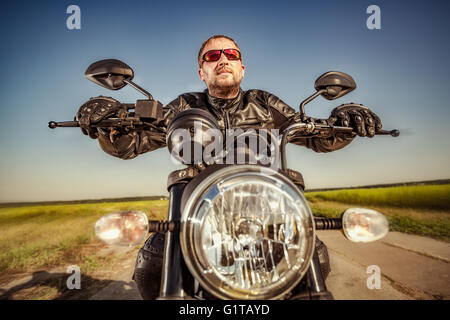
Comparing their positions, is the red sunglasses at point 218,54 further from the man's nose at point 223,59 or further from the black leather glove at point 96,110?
the black leather glove at point 96,110

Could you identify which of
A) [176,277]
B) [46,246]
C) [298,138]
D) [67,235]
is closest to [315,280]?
[176,277]

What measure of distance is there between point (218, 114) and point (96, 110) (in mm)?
971

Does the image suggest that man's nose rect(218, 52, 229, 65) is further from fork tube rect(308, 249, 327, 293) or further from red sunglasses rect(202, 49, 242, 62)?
fork tube rect(308, 249, 327, 293)

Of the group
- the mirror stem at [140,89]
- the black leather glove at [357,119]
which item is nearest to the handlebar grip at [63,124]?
the mirror stem at [140,89]

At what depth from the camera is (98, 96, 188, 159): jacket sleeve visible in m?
1.34

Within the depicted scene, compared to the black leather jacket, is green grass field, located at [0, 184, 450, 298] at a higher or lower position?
lower

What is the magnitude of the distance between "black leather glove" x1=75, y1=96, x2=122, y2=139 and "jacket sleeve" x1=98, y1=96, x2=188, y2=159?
0.11 meters

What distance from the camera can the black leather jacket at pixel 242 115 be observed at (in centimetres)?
160

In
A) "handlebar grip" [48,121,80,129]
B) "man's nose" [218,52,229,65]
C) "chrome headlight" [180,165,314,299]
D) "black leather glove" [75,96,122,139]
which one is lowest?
"chrome headlight" [180,165,314,299]

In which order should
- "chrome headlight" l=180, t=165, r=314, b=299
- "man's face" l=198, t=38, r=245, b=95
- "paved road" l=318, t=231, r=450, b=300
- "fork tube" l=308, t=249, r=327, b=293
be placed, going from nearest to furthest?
1. "chrome headlight" l=180, t=165, r=314, b=299
2. "fork tube" l=308, t=249, r=327, b=293
3. "man's face" l=198, t=38, r=245, b=95
4. "paved road" l=318, t=231, r=450, b=300

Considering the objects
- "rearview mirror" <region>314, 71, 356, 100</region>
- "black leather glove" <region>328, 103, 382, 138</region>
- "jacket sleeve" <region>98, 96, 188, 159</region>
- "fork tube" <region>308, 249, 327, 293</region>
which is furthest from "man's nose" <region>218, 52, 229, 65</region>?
"fork tube" <region>308, 249, 327, 293</region>

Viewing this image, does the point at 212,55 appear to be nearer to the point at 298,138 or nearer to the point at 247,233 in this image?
the point at 298,138
